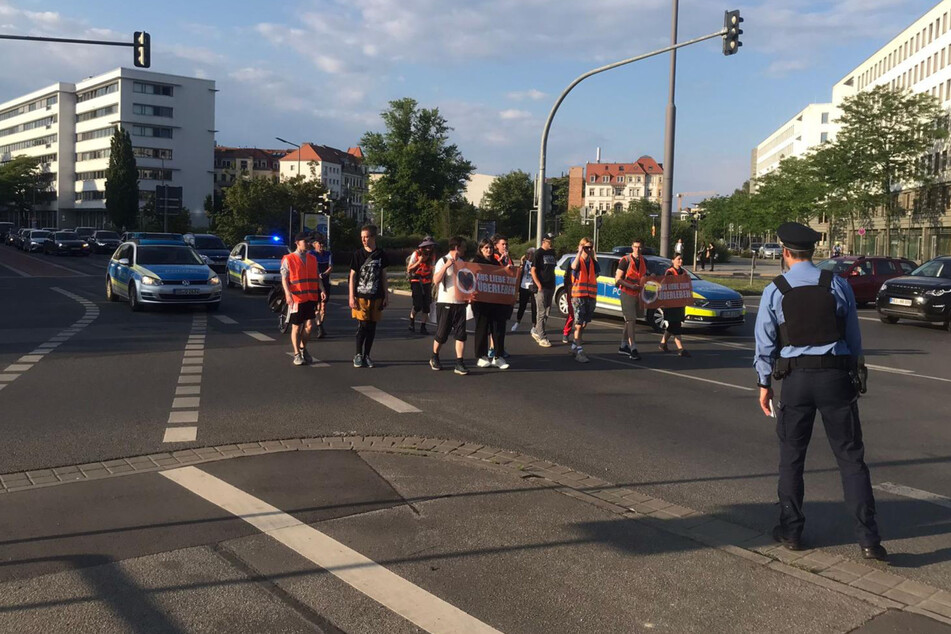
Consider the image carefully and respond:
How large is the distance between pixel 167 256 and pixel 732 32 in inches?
539

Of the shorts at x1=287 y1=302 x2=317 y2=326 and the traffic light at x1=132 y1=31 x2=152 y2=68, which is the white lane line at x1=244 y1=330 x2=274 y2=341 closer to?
the shorts at x1=287 y1=302 x2=317 y2=326

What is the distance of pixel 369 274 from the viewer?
11586 mm

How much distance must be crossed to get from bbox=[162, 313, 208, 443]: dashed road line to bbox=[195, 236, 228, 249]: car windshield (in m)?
24.1

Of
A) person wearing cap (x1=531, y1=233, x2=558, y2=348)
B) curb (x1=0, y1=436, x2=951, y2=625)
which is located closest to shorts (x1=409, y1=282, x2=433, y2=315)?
person wearing cap (x1=531, y1=233, x2=558, y2=348)

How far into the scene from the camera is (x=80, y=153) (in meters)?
116

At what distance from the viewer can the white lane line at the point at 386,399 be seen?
914cm

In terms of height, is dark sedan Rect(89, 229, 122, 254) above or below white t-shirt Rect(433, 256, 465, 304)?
above

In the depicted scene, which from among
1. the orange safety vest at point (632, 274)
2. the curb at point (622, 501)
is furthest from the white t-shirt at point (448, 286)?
the curb at point (622, 501)

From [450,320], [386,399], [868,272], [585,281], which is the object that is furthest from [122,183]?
[386,399]

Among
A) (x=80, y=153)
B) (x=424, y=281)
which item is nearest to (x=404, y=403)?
(x=424, y=281)

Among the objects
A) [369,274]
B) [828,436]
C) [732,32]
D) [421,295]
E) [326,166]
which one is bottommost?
[828,436]

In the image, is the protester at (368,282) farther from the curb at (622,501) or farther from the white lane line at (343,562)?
the white lane line at (343,562)

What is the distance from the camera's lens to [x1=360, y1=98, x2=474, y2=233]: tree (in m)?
86.7

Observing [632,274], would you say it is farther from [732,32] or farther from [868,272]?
[868,272]
